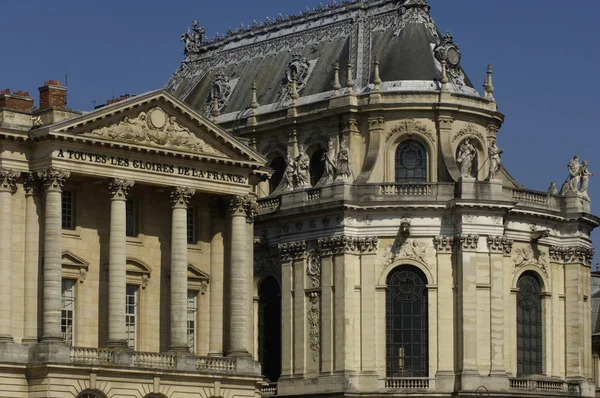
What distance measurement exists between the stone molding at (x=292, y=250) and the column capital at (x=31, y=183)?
66.7ft

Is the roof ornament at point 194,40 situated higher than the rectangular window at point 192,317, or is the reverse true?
the roof ornament at point 194,40

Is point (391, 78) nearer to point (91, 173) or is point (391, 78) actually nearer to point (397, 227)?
point (397, 227)

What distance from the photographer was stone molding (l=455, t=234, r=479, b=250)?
311 ft

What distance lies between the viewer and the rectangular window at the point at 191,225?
87188 millimetres

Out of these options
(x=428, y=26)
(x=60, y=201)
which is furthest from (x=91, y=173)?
(x=428, y=26)

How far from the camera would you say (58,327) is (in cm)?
7938

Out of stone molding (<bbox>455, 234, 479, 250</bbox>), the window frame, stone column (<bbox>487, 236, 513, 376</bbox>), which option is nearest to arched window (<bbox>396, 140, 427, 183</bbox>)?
stone molding (<bbox>455, 234, 479, 250</bbox>)

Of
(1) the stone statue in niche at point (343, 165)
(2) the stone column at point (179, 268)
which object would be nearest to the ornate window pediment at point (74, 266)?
(2) the stone column at point (179, 268)

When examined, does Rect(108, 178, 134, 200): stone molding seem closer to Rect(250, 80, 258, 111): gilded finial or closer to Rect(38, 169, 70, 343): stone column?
Rect(38, 169, 70, 343): stone column

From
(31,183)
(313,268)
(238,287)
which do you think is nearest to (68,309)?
Result: (31,183)

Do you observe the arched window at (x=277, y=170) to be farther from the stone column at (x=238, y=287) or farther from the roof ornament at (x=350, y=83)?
the stone column at (x=238, y=287)

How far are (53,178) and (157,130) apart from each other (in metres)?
5.97

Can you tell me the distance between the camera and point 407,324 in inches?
3767

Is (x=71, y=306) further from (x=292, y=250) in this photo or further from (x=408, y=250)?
(x=408, y=250)
